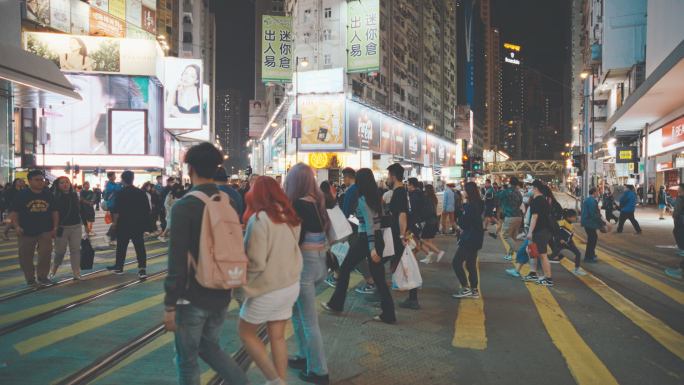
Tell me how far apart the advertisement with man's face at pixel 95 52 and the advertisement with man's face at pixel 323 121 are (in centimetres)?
1520

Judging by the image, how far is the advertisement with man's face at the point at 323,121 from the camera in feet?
125

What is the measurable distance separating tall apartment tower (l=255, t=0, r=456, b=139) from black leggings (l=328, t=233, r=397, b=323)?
98.8ft

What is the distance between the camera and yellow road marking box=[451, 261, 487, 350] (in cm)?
476

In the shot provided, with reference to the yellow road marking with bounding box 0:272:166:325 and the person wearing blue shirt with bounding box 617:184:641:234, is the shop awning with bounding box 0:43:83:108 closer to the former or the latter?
the yellow road marking with bounding box 0:272:166:325

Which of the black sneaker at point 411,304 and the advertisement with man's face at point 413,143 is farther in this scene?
the advertisement with man's face at point 413,143

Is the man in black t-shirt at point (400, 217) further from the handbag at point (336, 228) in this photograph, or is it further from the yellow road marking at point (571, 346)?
the handbag at point (336, 228)

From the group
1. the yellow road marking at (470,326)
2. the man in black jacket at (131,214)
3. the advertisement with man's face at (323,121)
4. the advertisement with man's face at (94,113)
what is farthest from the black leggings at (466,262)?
the advertisement with man's face at (94,113)

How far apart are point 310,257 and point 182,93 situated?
47.1 meters

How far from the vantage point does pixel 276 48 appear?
37125 millimetres

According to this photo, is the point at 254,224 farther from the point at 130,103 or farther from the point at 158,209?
the point at 130,103

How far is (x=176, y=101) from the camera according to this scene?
46.2 metres

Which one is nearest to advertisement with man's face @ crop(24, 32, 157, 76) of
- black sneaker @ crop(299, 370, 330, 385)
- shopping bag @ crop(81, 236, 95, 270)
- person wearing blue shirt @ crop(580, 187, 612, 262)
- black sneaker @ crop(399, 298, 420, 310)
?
shopping bag @ crop(81, 236, 95, 270)

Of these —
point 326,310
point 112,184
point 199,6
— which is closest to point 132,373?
point 326,310

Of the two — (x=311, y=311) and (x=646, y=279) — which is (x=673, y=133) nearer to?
(x=646, y=279)
